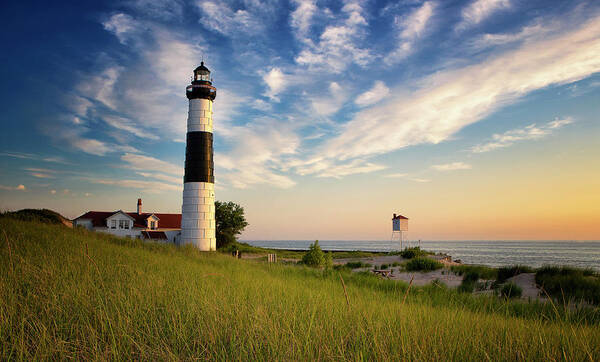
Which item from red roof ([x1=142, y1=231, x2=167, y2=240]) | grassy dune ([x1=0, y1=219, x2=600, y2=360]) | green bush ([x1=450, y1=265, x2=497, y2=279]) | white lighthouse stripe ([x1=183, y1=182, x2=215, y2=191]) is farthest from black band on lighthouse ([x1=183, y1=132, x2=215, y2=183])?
red roof ([x1=142, y1=231, x2=167, y2=240])

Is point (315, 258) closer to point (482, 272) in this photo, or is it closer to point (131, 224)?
point (482, 272)

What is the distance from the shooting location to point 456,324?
3.46m

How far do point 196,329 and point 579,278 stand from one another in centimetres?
1307

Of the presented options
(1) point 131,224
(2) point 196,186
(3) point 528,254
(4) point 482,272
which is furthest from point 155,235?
(3) point 528,254

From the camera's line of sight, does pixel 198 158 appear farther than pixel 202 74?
No

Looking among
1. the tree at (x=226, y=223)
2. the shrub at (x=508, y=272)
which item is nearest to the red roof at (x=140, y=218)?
the tree at (x=226, y=223)

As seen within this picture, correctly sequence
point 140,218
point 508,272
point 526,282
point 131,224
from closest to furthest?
point 526,282 < point 508,272 < point 131,224 < point 140,218

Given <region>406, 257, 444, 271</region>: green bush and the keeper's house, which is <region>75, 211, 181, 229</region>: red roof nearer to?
the keeper's house

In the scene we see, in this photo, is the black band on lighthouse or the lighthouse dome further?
the lighthouse dome

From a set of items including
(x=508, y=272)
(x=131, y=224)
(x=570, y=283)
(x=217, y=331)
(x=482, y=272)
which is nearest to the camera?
(x=217, y=331)

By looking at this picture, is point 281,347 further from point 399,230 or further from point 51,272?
point 399,230

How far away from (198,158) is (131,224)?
944 inches

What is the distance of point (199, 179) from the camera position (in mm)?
20812

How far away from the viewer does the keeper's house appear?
3875 cm
